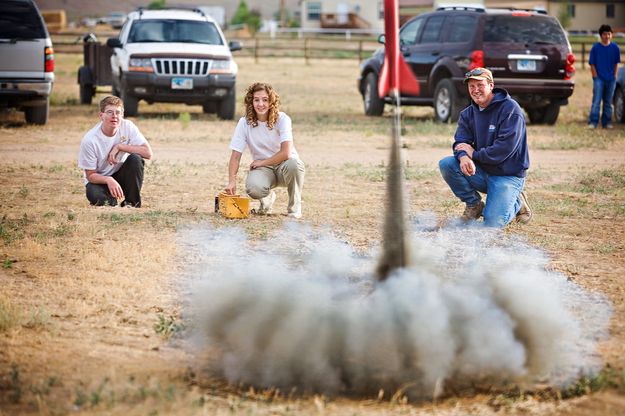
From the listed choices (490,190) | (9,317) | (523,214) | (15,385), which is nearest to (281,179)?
(490,190)

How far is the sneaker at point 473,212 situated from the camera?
27.6 ft

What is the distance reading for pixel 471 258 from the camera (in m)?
7.00

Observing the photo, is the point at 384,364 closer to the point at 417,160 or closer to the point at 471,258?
the point at 471,258

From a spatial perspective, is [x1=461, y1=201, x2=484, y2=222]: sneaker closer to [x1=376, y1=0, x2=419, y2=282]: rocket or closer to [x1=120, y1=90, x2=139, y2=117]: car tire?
[x1=376, y1=0, x2=419, y2=282]: rocket

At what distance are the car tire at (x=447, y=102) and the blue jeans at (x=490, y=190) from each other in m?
8.21

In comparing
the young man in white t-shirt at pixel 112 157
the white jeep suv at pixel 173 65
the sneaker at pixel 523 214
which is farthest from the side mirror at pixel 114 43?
the sneaker at pixel 523 214

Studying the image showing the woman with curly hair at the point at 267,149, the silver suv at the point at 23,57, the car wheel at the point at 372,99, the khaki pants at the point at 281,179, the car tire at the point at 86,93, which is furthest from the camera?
the car tire at the point at 86,93

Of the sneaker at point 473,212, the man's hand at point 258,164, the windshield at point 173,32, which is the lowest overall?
the sneaker at point 473,212

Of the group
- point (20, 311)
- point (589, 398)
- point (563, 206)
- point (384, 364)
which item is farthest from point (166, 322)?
point (563, 206)

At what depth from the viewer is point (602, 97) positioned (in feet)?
56.0

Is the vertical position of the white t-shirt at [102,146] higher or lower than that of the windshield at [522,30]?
lower

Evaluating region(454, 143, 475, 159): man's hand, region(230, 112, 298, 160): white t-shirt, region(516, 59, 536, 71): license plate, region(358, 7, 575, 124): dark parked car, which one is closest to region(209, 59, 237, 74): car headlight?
region(358, 7, 575, 124): dark parked car

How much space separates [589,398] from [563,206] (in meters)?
Result: 5.24

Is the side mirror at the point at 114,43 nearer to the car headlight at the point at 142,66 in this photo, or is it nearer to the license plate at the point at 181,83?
the car headlight at the point at 142,66
